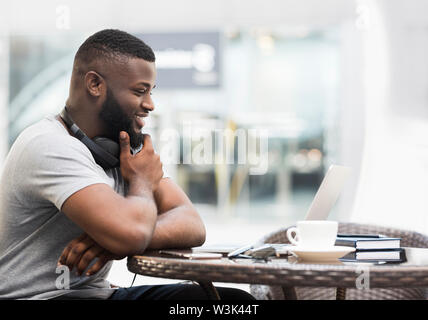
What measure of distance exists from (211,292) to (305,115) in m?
5.17

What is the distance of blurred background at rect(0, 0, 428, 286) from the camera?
5023 mm

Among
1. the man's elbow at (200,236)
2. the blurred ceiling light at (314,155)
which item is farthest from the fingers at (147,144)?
the blurred ceiling light at (314,155)

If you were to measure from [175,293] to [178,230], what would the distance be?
0.63 feet

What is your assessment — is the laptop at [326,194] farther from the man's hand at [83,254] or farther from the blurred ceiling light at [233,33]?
the blurred ceiling light at [233,33]

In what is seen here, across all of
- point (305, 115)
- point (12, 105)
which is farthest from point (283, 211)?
point (12, 105)

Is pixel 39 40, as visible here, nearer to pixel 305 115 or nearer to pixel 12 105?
pixel 12 105

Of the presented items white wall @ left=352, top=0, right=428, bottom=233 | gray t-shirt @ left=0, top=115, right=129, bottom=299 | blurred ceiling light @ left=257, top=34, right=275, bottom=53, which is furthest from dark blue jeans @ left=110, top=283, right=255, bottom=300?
blurred ceiling light @ left=257, top=34, right=275, bottom=53

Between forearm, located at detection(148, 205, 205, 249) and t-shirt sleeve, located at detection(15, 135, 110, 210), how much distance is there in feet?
0.72

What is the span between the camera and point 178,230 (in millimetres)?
1763

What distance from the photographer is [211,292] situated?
5.57 ft

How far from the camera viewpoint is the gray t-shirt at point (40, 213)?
5.22 ft

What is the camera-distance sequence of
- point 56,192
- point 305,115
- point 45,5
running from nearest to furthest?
point 56,192
point 45,5
point 305,115

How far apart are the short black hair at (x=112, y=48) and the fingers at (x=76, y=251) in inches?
20.6

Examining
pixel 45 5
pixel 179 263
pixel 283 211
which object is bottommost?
pixel 283 211
